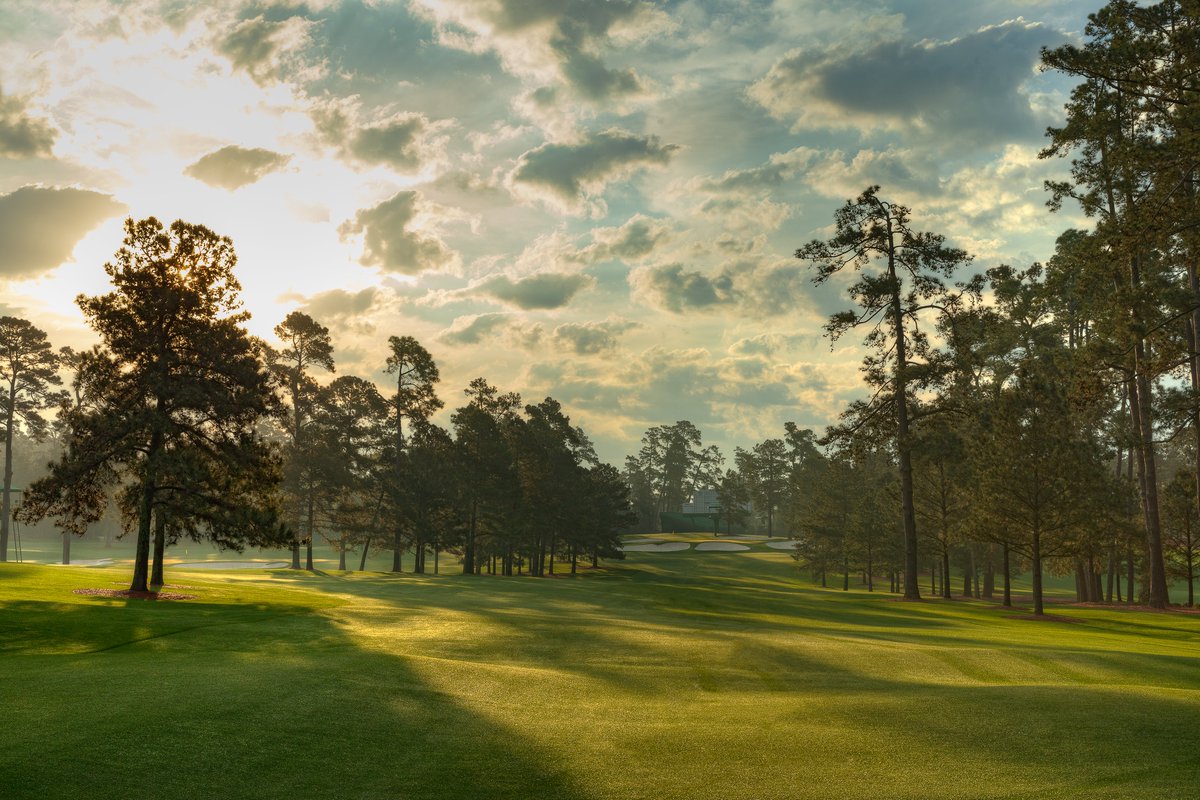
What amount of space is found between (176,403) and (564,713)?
25.9m

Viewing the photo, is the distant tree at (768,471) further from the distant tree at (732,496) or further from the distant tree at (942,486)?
the distant tree at (942,486)

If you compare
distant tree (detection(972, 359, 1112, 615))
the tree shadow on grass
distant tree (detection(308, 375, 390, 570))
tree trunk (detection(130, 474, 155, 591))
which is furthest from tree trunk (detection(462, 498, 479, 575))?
the tree shadow on grass

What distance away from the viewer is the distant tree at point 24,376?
63.4 m

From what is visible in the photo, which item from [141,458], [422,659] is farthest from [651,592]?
[422,659]

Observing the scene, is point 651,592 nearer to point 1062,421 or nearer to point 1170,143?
point 1062,421

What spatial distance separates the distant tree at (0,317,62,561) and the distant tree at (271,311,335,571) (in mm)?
18188

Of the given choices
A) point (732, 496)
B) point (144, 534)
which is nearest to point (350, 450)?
point (144, 534)

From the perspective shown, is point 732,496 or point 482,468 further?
point 732,496

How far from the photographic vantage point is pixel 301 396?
6831 cm

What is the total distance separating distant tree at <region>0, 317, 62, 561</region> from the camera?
63406mm

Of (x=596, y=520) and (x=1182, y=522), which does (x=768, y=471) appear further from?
(x=1182, y=522)

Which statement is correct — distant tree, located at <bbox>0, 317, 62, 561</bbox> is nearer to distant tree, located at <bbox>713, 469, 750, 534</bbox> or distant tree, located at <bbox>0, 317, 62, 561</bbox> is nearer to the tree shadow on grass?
the tree shadow on grass

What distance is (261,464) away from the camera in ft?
110

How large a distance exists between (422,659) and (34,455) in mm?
194658
